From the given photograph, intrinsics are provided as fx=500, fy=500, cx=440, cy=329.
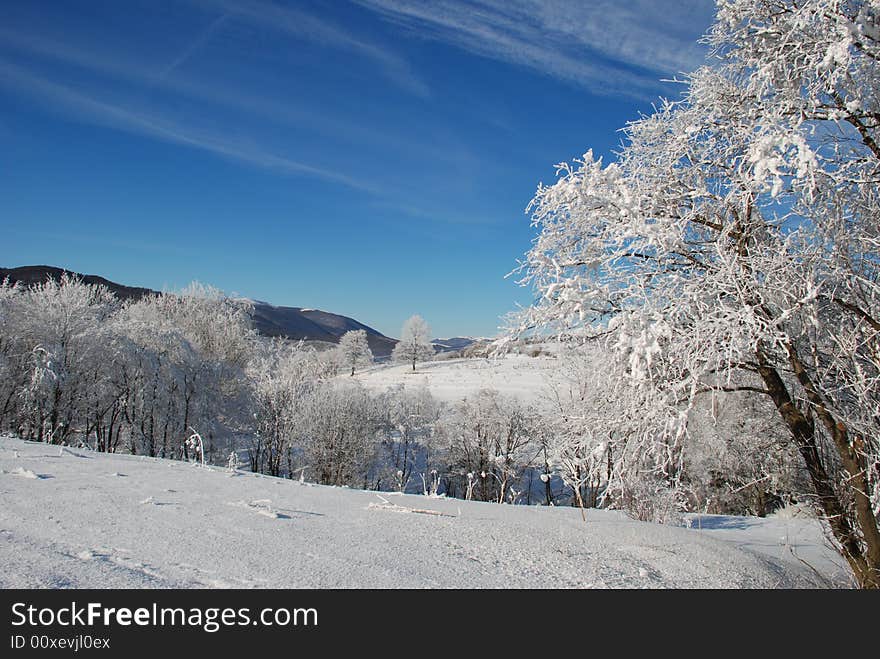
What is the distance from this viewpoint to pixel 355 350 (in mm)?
87500

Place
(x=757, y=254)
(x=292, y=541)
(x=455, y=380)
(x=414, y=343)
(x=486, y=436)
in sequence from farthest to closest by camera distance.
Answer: (x=414, y=343)
(x=455, y=380)
(x=486, y=436)
(x=757, y=254)
(x=292, y=541)

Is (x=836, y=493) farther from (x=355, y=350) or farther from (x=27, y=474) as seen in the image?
(x=355, y=350)

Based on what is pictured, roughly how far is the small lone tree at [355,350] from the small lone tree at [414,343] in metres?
5.54

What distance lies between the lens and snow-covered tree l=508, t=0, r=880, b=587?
4.46 m

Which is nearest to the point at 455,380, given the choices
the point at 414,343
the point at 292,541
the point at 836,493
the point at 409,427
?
the point at 409,427

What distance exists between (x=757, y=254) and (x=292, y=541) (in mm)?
4932

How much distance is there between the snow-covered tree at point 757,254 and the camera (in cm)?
446

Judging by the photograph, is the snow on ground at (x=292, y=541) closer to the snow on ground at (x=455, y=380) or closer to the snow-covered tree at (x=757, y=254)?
the snow-covered tree at (x=757, y=254)

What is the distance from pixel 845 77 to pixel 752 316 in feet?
8.85

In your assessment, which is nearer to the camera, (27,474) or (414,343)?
(27,474)
